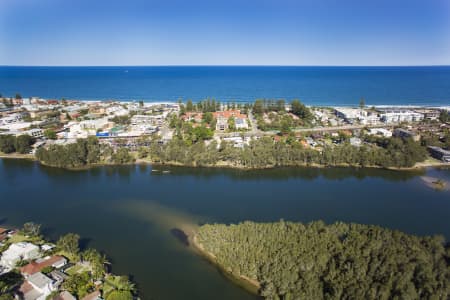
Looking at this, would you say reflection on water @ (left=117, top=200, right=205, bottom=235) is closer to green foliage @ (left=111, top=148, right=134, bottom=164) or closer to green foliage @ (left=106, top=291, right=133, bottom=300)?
green foliage @ (left=106, top=291, right=133, bottom=300)

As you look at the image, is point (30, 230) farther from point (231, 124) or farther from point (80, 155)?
point (231, 124)

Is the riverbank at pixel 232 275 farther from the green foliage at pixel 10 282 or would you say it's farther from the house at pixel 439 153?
the house at pixel 439 153

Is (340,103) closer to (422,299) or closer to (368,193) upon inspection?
(368,193)

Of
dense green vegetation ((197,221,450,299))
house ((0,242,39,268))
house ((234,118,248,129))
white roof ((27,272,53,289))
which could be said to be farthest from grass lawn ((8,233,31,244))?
house ((234,118,248,129))

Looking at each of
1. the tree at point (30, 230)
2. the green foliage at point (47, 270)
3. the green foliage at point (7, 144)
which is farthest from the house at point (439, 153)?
the green foliage at point (7, 144)

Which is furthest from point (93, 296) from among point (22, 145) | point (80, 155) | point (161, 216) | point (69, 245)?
point (22, 145)

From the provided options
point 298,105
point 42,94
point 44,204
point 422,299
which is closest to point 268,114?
point 298,105
